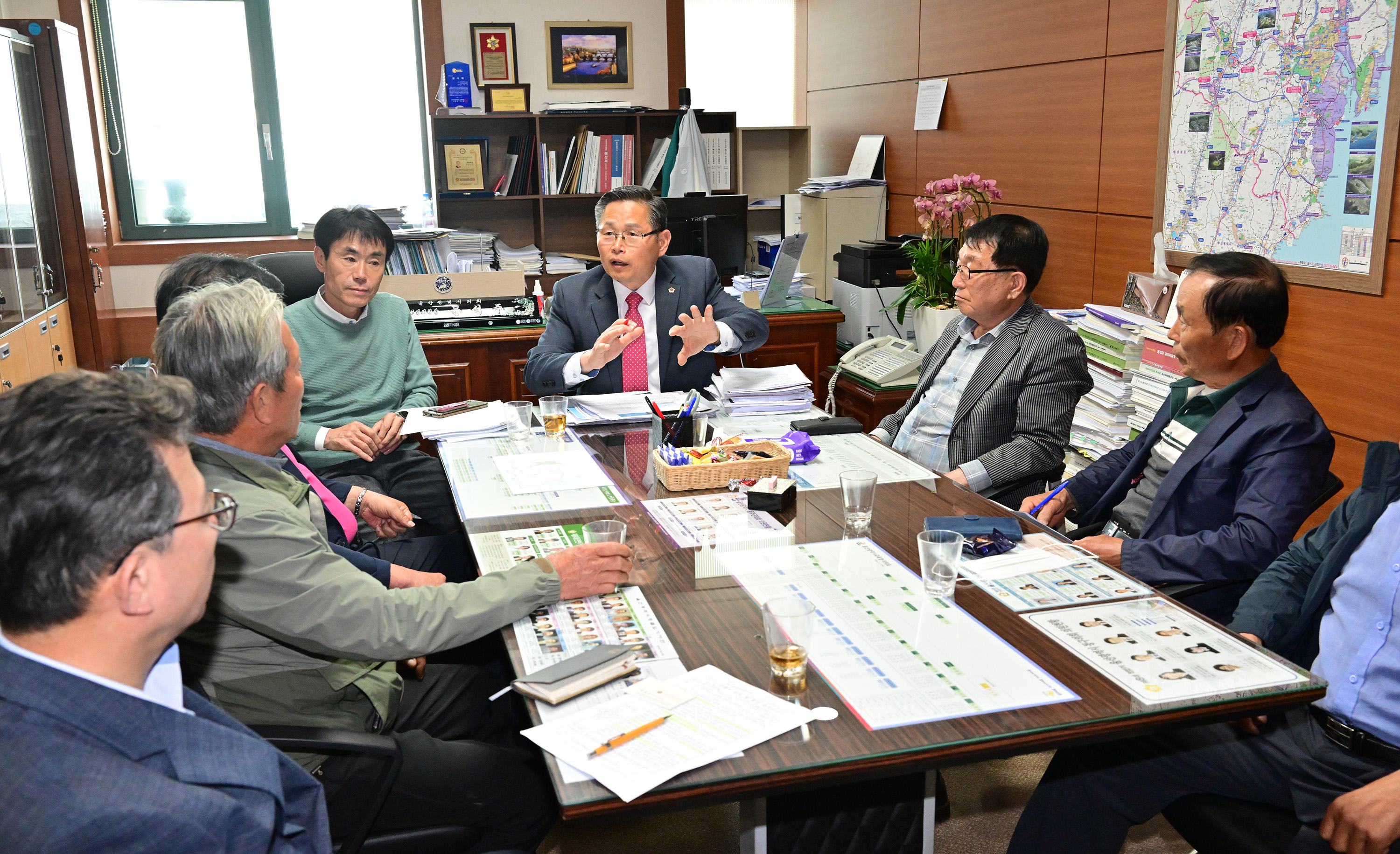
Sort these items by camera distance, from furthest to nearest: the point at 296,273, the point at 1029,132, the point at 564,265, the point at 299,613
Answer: the point at 564,265, the point at 1029,132, the point at 296,273, the point at 299,613

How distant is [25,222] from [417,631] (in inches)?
149

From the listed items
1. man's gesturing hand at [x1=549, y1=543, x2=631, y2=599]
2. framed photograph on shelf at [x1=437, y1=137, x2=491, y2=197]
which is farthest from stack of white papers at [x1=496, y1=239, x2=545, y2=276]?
man's gesturing hand at [x1=549, y1=543, x2=631, y2=599]

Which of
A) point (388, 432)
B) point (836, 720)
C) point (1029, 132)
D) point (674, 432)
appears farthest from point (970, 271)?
point (836, 720)

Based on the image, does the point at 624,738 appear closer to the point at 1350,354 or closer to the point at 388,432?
the point at 388,432

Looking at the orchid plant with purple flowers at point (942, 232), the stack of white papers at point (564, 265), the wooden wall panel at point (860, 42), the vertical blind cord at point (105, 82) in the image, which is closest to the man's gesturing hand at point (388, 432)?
the orchid plant with purple flowers at point (942, 232)

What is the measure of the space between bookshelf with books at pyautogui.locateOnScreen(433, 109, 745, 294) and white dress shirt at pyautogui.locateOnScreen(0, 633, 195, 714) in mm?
4148

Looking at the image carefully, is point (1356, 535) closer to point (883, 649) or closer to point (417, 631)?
point (883, 649)

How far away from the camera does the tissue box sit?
2.07 m

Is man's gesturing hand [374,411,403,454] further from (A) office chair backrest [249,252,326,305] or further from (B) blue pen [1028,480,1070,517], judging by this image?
(B) blue pen [1028,480,1070,517]

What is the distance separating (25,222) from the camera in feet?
13.9

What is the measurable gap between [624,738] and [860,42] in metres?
4.82

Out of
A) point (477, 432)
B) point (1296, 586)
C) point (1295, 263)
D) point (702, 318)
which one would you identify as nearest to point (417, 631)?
point (477, 432)

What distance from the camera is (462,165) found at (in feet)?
16.8

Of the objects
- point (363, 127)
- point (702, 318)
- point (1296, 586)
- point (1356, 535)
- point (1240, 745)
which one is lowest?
point (1240, 745)
